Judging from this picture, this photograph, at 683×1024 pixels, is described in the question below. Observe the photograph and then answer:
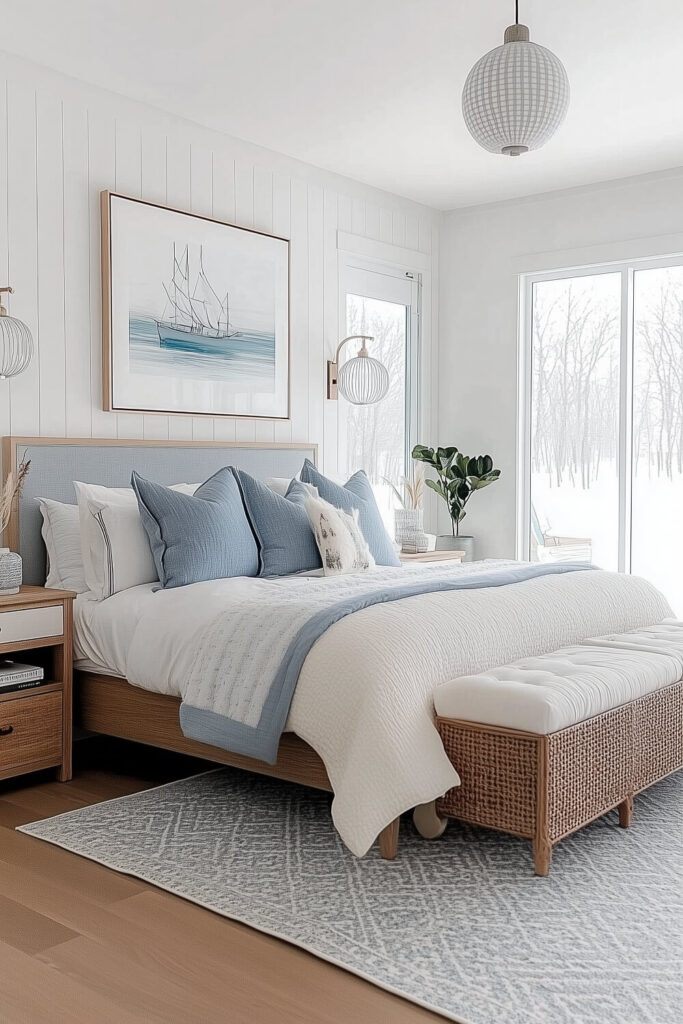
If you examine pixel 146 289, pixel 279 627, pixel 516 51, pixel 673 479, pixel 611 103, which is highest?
pixel 611 103

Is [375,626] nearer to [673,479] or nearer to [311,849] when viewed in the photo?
[311,849]

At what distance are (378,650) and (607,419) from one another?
132 inches

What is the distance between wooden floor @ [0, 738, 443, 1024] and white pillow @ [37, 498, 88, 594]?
1.17 metres

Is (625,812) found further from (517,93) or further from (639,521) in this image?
(639,521)

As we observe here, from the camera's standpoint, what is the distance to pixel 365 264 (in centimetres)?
559

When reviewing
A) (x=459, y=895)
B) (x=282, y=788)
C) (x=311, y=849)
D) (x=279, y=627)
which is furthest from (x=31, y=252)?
(x=459, y=895)

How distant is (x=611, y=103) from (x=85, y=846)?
3667 mm

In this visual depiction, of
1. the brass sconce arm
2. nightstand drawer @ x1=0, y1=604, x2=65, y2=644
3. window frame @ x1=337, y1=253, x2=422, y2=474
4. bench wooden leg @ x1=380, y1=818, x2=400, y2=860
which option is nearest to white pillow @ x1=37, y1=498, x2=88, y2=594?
nightstand drawer @ x1=0, y1=604, x2=65, y2=644

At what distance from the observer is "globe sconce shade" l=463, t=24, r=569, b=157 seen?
274cm

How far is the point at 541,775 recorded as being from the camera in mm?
2469

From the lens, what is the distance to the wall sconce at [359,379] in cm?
526

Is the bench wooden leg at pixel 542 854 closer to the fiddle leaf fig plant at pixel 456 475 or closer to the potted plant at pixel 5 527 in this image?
the potted plant at pixel 5 527

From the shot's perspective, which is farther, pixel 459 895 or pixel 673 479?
pixel 673 479

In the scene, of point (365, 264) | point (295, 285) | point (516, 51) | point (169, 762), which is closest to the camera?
point (516, 51)
